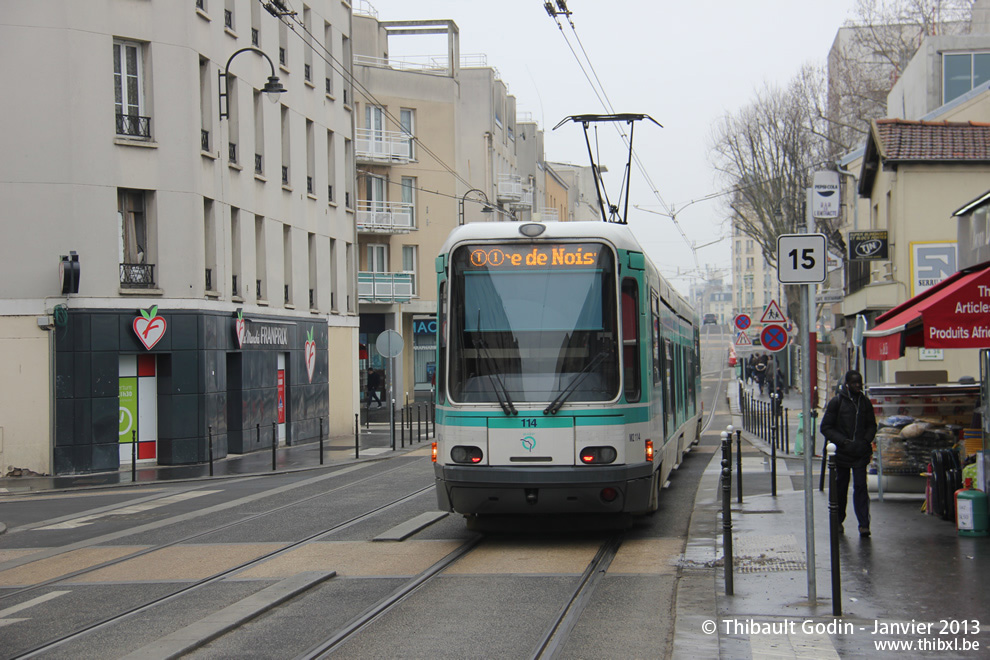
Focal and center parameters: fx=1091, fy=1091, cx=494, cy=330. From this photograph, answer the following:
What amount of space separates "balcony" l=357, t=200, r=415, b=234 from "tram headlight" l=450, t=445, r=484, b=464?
38.7 metres

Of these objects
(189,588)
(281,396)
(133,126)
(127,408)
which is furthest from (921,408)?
(281,396)

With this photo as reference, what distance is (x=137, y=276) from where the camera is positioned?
2455 cm

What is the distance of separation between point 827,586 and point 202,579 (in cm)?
559

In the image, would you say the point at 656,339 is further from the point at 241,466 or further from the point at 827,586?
the point at 241,466

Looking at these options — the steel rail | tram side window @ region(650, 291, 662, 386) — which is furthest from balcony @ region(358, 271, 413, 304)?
tram side window @ region(650, 291, 662, 386)

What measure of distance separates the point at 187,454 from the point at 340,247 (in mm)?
12561

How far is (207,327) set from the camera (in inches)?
1001

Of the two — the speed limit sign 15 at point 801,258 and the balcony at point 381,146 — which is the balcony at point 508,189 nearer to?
the balcony at point 381,146

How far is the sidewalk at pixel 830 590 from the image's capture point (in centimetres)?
713

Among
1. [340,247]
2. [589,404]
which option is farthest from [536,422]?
[340,247]

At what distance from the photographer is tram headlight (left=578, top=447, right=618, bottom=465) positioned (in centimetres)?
1110

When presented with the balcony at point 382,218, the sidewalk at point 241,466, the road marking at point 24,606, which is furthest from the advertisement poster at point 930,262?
the balcony at point 382,218

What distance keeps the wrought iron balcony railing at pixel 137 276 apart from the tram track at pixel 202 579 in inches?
345

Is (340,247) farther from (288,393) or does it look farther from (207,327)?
(207,327)
